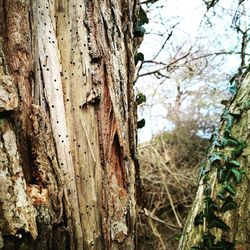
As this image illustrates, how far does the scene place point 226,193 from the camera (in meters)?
1.66

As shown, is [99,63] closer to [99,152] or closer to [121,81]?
[121,81]

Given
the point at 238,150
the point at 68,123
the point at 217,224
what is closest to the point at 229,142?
the point at 238,150

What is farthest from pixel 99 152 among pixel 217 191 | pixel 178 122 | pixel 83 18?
pixel 178 122

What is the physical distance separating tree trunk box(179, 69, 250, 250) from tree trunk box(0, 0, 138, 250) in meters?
0.93

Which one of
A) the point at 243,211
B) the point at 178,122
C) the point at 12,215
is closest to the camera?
the point at 12,215

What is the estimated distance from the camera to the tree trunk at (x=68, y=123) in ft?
2.30

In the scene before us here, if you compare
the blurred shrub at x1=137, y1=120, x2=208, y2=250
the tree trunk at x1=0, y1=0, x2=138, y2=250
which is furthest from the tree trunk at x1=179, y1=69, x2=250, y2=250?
the blurred shrub at x1=137, y1=120, x2=208, y2=250

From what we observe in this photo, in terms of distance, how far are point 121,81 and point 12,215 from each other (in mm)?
441

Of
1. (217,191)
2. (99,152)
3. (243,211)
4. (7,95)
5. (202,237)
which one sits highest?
(7,95)

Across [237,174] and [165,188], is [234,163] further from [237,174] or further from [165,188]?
[165,188]

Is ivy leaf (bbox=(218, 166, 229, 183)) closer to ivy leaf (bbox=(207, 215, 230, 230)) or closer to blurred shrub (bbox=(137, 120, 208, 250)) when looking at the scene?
ivy leaf (bbox=(207, 215, 230, 230))

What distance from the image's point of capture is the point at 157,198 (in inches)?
183

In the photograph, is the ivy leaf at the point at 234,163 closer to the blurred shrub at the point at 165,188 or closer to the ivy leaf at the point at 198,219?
the ivy leaf at the point at 198,219

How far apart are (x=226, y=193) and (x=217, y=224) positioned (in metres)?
0.16
